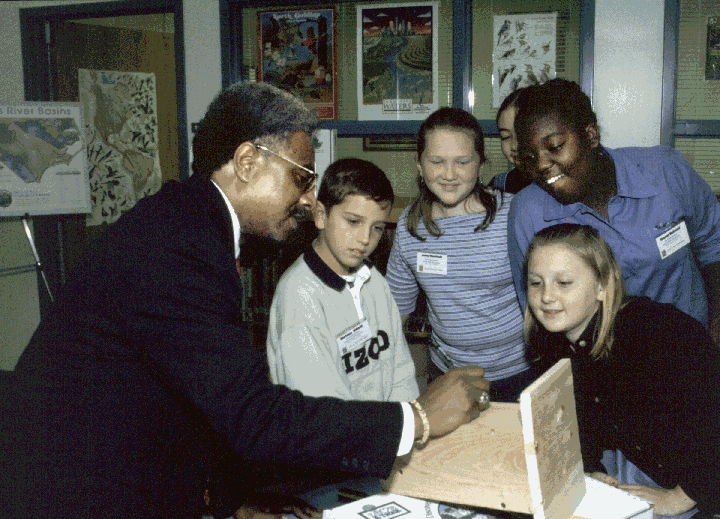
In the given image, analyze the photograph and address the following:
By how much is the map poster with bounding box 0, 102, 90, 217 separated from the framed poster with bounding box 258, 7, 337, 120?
1437mm

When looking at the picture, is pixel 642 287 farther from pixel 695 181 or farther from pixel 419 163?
pixel 419 163

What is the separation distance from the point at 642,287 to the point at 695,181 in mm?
430

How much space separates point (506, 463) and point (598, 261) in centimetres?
75

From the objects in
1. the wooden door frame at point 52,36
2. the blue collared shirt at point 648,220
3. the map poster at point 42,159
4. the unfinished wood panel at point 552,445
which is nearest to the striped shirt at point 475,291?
the blue collared shirt at point 648,220

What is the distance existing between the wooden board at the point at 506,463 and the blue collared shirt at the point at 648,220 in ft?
2.67

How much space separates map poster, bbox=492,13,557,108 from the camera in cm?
312

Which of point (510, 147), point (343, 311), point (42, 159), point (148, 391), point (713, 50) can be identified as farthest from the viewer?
point (42, 159)

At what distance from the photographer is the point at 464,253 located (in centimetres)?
217

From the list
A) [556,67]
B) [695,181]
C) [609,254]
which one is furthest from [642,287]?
[556,67]

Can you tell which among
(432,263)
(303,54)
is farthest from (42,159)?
(432,263)

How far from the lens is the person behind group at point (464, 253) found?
2.16 meters

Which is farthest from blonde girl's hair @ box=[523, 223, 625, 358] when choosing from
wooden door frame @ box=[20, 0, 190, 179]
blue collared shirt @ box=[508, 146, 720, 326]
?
wooden door frame @ box=[20, 0, 190, 179]

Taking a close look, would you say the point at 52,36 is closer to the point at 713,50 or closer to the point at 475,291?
the point at 475,291

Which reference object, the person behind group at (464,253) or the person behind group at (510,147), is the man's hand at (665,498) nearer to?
the person behind group at (464,253)
